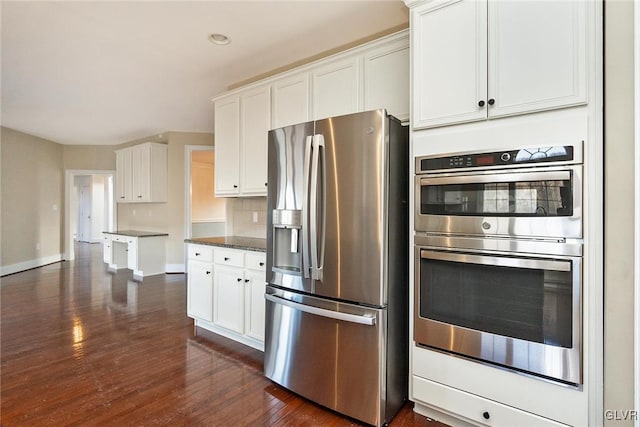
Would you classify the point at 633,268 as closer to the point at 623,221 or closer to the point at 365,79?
the point at 623,221

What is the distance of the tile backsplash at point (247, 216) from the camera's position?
11.6 ft

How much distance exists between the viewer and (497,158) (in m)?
1.59

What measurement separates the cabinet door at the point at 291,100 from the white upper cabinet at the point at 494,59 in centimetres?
114

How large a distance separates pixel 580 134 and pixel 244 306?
98.4 inches

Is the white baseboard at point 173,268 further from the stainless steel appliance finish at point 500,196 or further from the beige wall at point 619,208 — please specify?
the beige wall at point 619,208

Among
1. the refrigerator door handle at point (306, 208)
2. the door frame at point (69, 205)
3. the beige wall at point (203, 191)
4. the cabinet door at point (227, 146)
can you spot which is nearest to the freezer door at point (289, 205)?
the refrigerator door handle at point (306, 208)

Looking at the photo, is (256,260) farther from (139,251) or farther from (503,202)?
(139,251)

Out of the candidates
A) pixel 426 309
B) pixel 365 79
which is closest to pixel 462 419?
pixel 426 309

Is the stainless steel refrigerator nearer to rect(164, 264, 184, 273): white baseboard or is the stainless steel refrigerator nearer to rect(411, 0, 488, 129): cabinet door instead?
rect(411, 0, 488, 129): cabinet door

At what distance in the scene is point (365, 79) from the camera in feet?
8.10

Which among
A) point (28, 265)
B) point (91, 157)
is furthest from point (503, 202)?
point (91, 157)

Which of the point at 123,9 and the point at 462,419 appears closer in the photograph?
the point at 462,419

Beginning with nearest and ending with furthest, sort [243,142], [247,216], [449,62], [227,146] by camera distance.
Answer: [449,62], [243,142], [227,146], [247,216]

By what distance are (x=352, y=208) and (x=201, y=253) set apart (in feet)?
6.14
